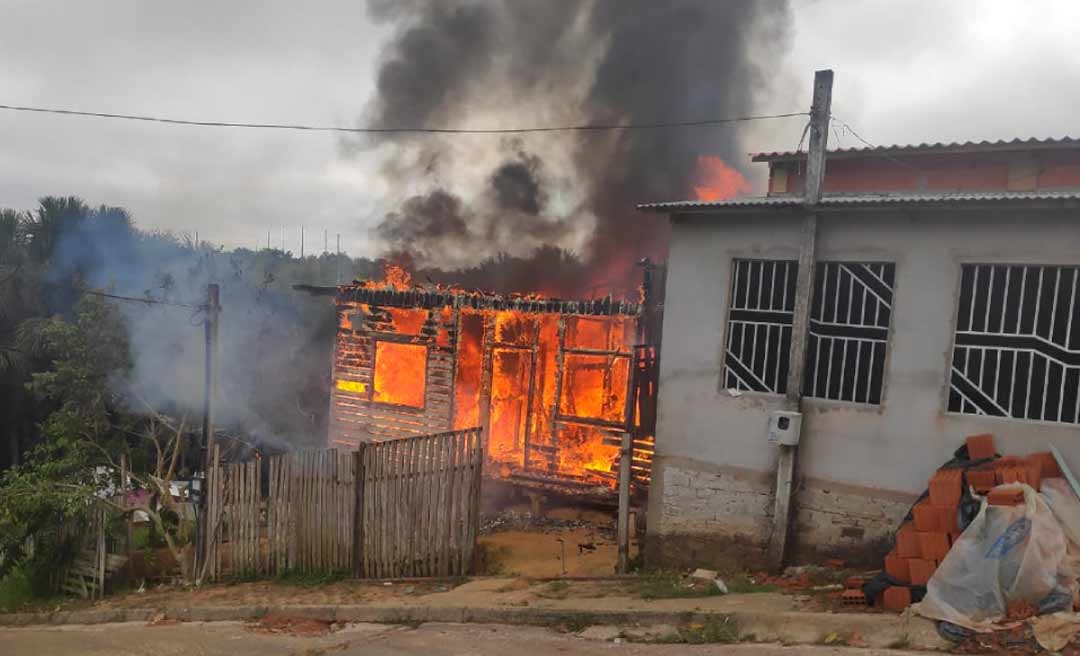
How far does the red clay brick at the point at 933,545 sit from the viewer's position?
22.6ft

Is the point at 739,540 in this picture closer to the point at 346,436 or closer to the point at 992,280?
the point at 992,280

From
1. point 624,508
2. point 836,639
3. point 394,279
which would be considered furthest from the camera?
point 394,279

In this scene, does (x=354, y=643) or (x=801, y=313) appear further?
(x=801, y=313)

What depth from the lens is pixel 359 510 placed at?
10070mm

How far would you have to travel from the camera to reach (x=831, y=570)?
8273 millimetres

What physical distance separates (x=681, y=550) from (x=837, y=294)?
347 centimetres

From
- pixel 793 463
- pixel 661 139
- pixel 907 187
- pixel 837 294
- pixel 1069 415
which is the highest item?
pixel 661 139

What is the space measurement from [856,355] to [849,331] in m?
0.27

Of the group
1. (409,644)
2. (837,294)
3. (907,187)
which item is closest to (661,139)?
(907,187)

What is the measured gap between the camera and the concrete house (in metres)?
7.46

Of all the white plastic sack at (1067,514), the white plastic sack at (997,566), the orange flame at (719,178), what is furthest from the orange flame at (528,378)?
the orange flame at (719,178)

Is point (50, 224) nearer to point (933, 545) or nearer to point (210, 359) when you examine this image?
point (210, 359)

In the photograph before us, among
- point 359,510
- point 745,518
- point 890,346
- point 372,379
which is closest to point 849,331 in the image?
point 890,346

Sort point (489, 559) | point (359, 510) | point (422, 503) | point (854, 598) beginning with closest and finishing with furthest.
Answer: point (854, 598)
point (422, 503)
point (359, 510)
point (489, 559)
